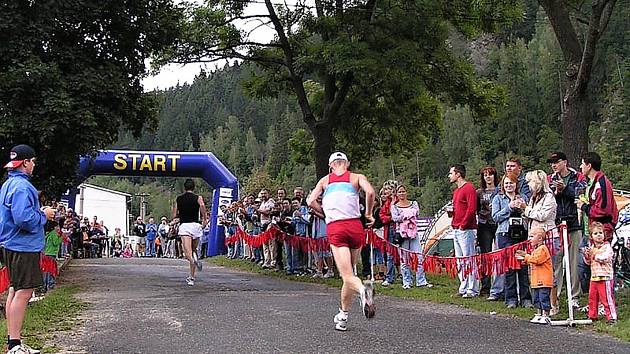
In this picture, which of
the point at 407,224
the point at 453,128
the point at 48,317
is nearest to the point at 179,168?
the point at 407,224

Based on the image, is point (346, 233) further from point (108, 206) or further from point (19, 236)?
point (108, 206)

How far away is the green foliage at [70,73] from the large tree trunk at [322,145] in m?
5.34

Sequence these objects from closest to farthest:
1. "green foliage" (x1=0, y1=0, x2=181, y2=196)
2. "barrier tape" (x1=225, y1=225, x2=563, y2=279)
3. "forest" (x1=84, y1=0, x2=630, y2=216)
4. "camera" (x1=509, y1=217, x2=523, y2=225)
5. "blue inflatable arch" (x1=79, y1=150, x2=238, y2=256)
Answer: "barrier tape" (x1=225, y1=225, x2=563, y2=279) → "camera" (x1=509, y1=217, x2=523, y2=225) → "green foliage" (x1=0, y1=0, x2=181, y2=196) → "blue inflatable arch" (x1=79, y1=150, x2=238, y2=256) → "forest" (x1=84, y1=0, x2=630, y2=216)

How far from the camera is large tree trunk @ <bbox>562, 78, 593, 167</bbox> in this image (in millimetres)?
13982

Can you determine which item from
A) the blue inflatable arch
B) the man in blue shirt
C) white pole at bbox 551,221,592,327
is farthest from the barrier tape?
the blue inflatable arch

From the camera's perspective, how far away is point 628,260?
15.4 meters

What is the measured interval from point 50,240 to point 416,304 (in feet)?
22.5

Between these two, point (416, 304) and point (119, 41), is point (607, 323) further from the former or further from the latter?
point (119, 41)

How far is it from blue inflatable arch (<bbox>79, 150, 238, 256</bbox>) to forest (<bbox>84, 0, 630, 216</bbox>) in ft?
15.3

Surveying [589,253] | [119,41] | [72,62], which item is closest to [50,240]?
[72,62]

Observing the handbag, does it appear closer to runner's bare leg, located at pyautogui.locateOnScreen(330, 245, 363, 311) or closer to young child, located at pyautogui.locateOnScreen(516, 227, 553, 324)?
young child, located at pyautogui.locateOnScreen(516, 227, 553, 324)

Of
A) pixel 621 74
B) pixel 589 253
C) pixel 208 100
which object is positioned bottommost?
pixel 589 253

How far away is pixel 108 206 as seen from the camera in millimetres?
72625

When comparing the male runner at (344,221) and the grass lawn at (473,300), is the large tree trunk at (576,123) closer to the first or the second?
the grass lawn at (473,300)
